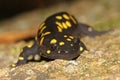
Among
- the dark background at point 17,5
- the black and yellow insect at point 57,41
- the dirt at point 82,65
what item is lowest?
the dirt at point 82,65

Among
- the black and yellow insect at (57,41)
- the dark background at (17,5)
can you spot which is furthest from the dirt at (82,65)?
the dark background at (17,5)

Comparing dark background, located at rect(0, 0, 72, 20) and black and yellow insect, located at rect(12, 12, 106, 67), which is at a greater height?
dark background, located at rect(0, 0, 72, 20)

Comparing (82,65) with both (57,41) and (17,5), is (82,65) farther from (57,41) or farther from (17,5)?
(17,5)

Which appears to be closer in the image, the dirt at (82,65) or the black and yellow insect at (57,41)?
the dirt at (82,65)

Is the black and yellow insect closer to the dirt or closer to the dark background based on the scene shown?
the dirt

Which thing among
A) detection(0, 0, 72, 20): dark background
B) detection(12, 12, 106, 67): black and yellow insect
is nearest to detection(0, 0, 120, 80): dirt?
detection(12, 12, 106, 67): black and yellow insect

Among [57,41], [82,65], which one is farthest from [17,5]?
[82,65]

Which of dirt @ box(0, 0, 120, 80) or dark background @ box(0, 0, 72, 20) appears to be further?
dark background @ box(0, 0, 72, 20)

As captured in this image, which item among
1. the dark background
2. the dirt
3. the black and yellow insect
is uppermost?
the dark background

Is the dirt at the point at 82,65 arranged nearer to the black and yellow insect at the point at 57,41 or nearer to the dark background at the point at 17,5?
the black and yellow insect at the point at 57,41
